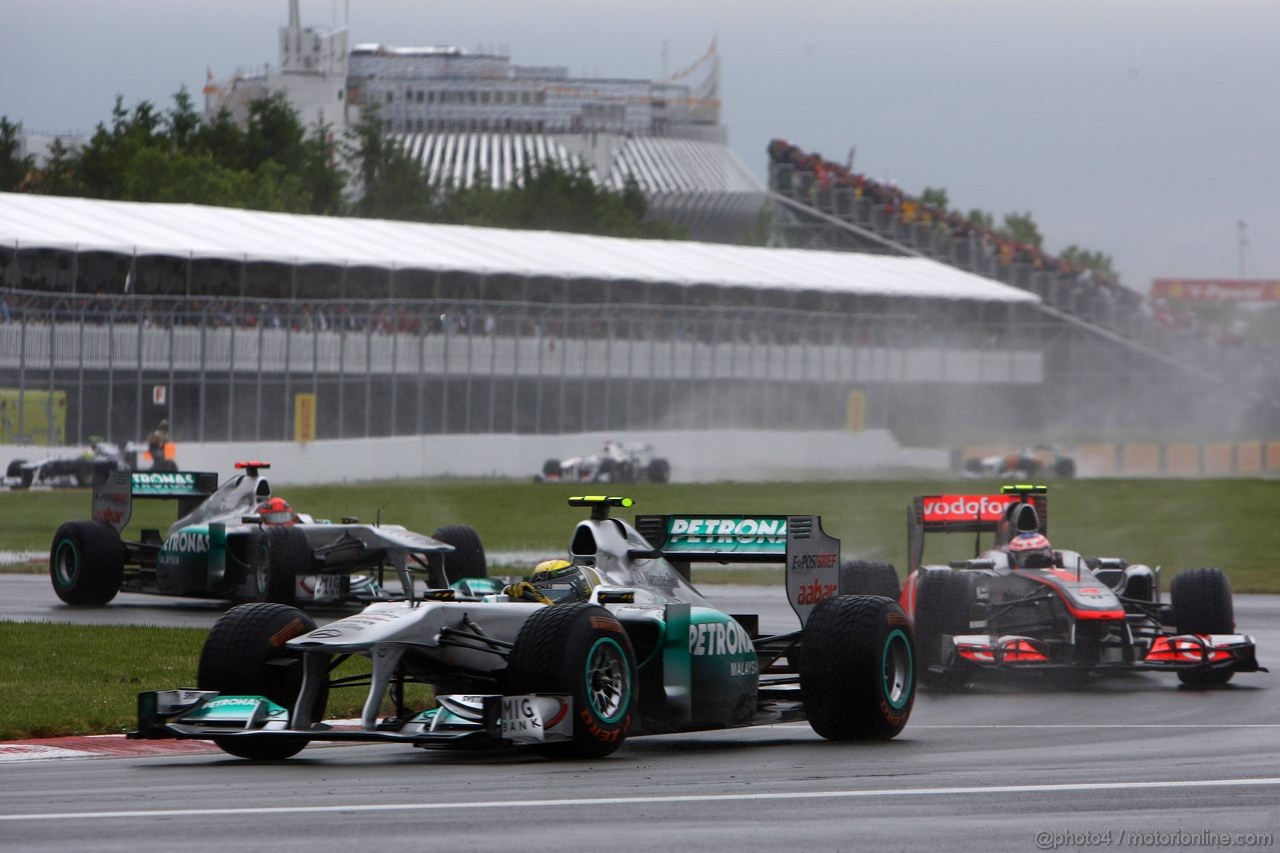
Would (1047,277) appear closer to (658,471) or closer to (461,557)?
(658,471)

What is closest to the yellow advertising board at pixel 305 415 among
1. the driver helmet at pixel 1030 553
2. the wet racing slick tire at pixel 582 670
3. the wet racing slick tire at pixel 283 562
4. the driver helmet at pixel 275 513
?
the driver helmet at pixel 275 513

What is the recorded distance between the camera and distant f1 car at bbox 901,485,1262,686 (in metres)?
16.0

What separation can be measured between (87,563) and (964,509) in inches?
400

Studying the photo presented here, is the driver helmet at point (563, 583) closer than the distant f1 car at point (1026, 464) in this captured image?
Yes

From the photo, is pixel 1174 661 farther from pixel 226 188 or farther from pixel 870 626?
pixel 226 188

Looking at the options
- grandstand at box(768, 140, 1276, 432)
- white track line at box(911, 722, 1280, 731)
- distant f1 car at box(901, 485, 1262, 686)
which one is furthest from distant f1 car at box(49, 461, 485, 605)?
grandstand at box(768, 140, 1276, 432)

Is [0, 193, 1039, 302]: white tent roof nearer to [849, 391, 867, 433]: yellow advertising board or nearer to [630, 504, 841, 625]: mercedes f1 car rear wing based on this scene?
[849, 391, 867, 433]: yellow advertising board

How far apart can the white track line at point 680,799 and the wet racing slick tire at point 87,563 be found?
46.3 feet

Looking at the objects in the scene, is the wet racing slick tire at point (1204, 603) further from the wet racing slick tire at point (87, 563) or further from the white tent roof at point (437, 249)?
the white tent roof at point (437, 249)

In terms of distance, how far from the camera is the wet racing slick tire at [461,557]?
72.1ft

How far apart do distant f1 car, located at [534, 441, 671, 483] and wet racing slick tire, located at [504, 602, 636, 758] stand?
39.4 metres

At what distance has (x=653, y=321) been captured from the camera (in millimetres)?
56125

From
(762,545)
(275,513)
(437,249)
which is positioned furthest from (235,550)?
(437,249)

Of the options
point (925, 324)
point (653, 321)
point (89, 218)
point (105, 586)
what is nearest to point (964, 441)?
point (925, 324)
